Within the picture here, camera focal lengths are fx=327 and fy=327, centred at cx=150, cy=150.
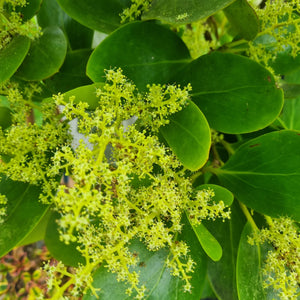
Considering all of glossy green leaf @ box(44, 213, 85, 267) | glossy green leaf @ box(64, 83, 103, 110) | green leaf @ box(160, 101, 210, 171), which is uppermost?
glossy green leaf @ box(64, 83, 103, 110)

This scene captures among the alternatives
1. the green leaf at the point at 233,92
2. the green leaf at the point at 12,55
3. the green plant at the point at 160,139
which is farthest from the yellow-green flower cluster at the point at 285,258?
the green leaf at the point at 12,55

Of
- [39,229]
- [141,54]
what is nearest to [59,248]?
[39,229]

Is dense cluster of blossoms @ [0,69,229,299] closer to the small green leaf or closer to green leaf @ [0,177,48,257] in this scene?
green leaf @ [0,177,48,257]

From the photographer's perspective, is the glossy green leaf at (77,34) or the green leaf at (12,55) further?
the glossy green leaf at (77,34)

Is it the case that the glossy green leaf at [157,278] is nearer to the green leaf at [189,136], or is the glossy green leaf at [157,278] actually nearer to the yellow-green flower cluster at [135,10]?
the green leaf at [189,136]

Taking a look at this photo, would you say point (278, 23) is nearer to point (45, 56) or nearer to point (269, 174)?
point (269, 174)

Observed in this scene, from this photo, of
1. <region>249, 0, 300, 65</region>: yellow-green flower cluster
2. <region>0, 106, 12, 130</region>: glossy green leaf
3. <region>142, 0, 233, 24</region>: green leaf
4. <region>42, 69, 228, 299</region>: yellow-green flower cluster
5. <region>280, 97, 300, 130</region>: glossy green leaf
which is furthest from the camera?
<region>280, 97, 300, 130</region>: glossy green leaf

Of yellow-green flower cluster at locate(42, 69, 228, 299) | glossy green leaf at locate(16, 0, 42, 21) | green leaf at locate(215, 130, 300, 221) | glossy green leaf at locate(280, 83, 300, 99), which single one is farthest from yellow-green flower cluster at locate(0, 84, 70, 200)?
glossy green leaf at locate(280, 83, 300, 99)
